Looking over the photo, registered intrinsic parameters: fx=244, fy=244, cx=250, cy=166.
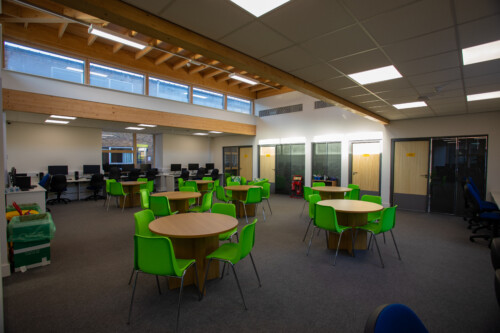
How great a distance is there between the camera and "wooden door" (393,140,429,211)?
23.2 ft

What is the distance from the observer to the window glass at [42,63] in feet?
18.5

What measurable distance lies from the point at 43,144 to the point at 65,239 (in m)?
5.57

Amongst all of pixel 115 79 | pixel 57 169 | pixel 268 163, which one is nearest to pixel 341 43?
pixel 115 79

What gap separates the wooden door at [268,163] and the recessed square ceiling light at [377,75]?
21.8ft

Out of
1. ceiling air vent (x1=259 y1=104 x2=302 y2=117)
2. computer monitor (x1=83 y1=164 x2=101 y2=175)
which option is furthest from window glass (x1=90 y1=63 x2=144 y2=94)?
ceiling air vent (x1=259 y1=104 x2=302 y2=117)

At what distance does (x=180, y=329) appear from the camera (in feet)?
7.00

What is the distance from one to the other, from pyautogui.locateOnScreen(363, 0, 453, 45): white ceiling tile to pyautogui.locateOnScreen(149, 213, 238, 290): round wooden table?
98.2 inches

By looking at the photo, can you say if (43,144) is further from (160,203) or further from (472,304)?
(472,304)

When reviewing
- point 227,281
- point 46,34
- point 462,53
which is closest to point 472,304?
point 227,281

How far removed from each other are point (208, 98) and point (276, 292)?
26.3ft

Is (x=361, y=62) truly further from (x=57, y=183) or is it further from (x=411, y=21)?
(x=57, y=183)

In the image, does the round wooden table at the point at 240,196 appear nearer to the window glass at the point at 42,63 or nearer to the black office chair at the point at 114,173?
the window glass at the point at 42,63

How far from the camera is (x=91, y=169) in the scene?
8.80m

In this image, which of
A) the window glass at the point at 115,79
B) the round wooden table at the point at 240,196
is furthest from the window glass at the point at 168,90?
the round wooden table at the point at 240,196
